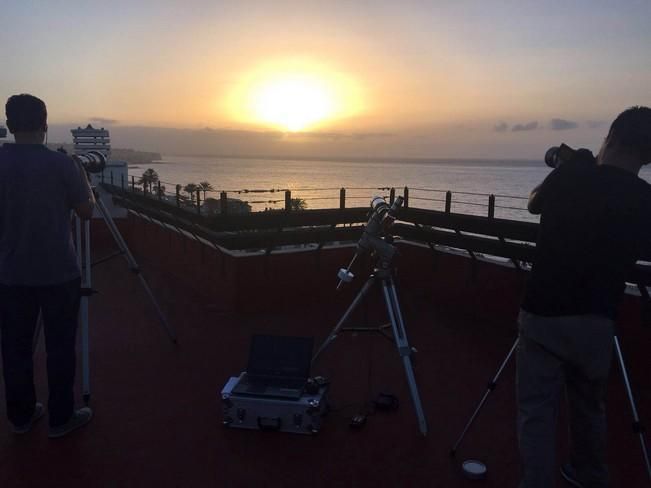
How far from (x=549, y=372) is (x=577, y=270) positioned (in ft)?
1.53

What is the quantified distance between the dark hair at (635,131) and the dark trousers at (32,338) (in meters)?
2.90

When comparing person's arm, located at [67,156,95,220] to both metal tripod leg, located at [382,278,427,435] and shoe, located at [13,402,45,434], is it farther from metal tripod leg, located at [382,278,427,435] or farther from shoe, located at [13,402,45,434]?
metal tripod leg, located at [382,278,427,435]

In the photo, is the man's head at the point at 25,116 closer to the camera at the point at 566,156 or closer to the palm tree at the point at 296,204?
the camera at the point at 566,156

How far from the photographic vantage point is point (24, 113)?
291 centimetres

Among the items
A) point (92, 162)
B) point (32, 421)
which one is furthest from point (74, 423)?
point (92, 162)

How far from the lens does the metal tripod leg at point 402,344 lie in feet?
11.0

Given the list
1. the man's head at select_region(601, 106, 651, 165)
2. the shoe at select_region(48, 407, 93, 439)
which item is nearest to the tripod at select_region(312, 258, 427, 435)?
the man's head at select_region(601, 106, 651, 165)

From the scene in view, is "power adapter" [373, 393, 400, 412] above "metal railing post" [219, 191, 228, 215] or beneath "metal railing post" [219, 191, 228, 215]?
beneath

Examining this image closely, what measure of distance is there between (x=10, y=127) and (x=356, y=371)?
2.97 metres

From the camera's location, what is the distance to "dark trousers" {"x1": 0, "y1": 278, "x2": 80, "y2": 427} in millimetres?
3068

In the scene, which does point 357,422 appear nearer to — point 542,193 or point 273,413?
point 273,413

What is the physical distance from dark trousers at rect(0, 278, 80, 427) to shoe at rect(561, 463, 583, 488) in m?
2.90

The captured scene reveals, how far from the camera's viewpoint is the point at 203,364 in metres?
4.52

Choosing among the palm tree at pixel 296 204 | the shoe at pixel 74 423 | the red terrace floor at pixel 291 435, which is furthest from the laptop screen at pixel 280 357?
the palm tree at pixel 296 204
